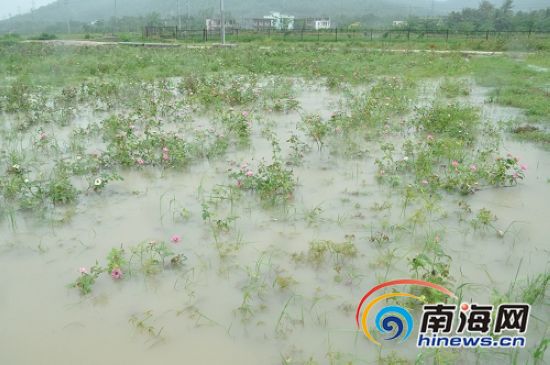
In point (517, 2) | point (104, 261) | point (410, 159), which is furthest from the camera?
point (517, 2)

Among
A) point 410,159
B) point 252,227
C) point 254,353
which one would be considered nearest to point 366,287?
point 254,353

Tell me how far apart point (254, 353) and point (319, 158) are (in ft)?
13.6

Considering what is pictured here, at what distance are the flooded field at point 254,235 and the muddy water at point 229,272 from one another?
2cm

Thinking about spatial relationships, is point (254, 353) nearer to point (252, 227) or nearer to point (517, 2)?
point (252, 227)

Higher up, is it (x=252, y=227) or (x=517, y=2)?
(x=517, y=2)

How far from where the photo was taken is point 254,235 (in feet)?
15.3

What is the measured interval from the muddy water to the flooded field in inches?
0.6

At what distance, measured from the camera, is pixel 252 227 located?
15.9 ft

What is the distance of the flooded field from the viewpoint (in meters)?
3.30

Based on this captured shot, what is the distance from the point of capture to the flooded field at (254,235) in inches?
130

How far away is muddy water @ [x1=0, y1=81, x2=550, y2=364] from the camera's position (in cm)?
323
